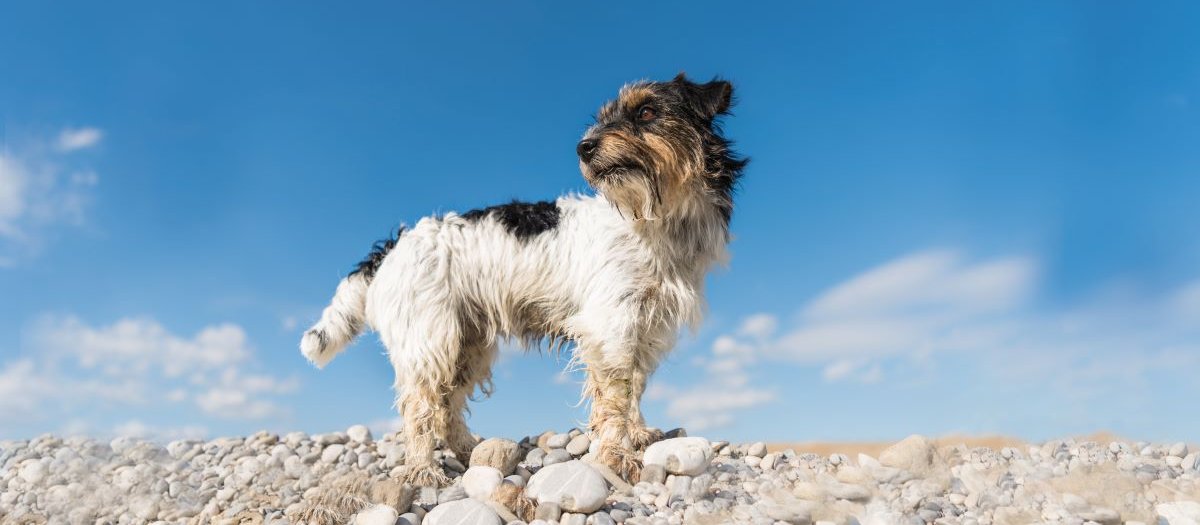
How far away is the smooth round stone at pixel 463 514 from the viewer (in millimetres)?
5430

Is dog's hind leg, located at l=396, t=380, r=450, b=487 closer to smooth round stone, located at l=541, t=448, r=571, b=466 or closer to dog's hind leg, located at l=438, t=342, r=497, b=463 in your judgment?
dog's hind leg, located at l=438, t=342, r=497, b=463

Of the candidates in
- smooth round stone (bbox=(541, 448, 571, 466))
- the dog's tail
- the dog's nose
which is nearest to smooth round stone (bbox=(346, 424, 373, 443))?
the dog's tail

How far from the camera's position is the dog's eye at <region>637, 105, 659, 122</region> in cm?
618

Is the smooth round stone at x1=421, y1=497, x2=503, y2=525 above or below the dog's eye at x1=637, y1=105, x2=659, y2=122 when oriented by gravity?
Result: below

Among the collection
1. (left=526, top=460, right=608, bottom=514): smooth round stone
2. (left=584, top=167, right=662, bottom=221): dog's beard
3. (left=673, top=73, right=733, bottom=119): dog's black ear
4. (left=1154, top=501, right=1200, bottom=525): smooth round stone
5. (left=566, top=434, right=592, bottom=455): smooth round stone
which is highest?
(left=673, top=73, right=733, bottom=119): dog's black ear

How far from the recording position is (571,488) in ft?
18.6

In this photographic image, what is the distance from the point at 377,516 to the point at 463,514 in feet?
2.01

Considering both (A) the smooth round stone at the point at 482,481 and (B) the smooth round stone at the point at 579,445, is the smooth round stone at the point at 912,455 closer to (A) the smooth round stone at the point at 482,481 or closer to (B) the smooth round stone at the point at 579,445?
(B) the smooth round stone at the point at 579,445

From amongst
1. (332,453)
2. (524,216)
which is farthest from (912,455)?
(332,453)

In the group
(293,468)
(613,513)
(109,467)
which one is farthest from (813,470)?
(109,467)

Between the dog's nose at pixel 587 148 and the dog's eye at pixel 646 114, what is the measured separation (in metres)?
0.41

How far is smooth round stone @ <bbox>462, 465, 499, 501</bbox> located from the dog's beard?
218cm

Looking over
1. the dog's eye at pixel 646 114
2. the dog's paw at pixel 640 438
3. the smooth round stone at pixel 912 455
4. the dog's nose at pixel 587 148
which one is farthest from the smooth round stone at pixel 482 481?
the smooth round stone at pixel 912 455

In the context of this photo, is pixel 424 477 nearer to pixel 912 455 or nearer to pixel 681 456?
pixel 681 456
